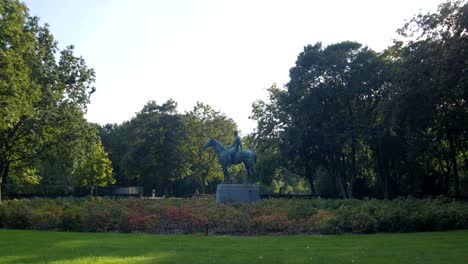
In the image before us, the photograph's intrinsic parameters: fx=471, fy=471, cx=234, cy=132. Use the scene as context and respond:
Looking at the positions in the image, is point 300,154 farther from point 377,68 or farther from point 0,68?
point 0,68

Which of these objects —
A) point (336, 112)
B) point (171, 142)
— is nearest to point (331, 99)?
point (336, 112)

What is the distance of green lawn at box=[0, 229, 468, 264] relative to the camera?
11359mm

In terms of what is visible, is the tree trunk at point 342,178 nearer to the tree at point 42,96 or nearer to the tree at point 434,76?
the tree at point 434,76

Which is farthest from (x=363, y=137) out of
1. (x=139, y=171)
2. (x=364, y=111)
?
(x=139, y=171)

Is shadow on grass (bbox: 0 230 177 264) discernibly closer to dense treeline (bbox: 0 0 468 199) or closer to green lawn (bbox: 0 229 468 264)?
green lawn (bbox: 0 229 468 264)

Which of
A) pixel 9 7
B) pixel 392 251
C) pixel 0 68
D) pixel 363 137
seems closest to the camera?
pixel 392 251

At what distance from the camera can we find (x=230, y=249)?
13.1 metres

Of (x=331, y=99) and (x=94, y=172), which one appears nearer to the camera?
(x=331, y=99)

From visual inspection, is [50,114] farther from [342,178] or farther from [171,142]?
[171,142]

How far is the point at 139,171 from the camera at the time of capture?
6612 cm

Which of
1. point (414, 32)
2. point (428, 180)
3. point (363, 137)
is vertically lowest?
point (428, 180)

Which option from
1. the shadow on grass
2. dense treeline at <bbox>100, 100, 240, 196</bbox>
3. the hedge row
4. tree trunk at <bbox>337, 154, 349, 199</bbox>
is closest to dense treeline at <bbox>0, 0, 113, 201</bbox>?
the hedge row

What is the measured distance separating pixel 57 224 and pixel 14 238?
13.3ft

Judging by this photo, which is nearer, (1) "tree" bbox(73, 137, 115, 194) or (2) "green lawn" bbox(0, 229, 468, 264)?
(2) "green lawn" bbox(0, 229, 468, 264)
